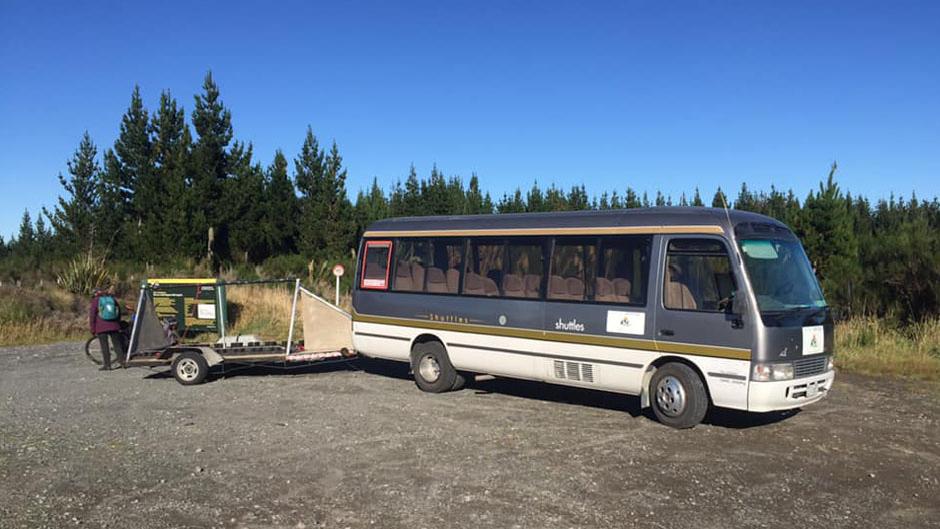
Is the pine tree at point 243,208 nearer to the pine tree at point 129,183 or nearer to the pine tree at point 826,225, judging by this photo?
the pine tree at point 129,183

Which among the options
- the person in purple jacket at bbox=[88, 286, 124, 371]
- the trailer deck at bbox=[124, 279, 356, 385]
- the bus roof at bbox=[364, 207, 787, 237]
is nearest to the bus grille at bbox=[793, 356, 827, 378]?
the bus roof at bbox=[364, 207, 787, 237]

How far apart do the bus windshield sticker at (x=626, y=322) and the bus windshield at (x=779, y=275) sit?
1430 millimetres

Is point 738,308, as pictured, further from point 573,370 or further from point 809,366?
point 573,370

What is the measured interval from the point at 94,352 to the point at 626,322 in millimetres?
13281

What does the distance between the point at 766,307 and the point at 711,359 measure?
2.80 feet

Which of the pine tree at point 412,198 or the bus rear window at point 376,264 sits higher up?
the pine tree at point 412,198

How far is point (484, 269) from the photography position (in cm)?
1145

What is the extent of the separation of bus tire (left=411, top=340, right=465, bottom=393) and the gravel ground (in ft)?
0.84

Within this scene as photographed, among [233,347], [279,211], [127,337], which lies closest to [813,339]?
[233,347]

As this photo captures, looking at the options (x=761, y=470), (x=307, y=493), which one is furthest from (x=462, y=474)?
(x=761, y=470)

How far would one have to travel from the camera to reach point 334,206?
166ft

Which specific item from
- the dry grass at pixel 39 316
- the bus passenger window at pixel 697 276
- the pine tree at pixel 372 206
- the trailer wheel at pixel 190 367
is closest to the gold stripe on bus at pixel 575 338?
the bus passenger window at pixel 697 276

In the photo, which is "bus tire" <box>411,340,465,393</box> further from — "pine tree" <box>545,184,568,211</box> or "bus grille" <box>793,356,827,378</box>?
"pine tree" <box>545,184,568,211</box>

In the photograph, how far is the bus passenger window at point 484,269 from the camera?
11273 millimetres
